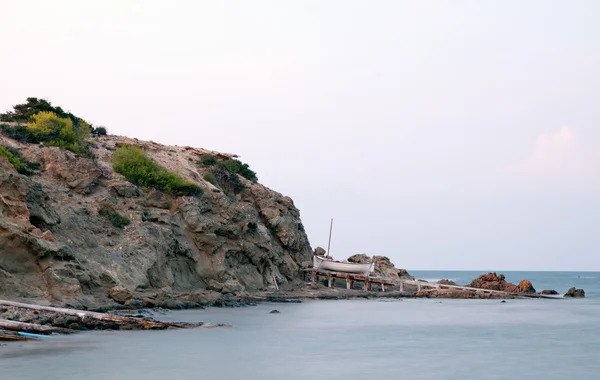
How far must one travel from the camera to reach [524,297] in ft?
200

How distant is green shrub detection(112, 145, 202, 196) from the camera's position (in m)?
50.4

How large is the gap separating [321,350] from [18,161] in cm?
2413

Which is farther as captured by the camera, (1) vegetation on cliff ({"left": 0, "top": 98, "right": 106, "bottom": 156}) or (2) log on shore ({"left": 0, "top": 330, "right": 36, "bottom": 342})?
(1) vegetation on cliff ({"left": 0, "top": 98, "right": 106, "bottom": 156})

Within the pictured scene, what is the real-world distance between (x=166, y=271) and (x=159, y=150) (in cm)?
1872

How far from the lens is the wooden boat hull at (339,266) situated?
201 ft

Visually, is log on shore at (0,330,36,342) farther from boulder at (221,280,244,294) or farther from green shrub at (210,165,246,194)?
green shrub at (210,165,246,194)

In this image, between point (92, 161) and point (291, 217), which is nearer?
point (92, 161)

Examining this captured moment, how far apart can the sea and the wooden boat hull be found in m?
19.5

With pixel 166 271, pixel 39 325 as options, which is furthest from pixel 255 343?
pixel 166 271

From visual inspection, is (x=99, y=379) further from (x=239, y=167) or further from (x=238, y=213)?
(x=239, y=167)

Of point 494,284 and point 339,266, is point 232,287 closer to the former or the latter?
point 339,266

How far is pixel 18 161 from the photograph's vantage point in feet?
141

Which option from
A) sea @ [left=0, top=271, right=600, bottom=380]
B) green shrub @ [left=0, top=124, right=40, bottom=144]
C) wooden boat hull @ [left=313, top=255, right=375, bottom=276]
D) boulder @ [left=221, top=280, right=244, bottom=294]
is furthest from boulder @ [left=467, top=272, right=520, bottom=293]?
green shrub @ [left=0, top=124, right=40, bottom=144]

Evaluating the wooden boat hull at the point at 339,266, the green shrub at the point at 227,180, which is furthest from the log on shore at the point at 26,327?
the wooden boat hull at the point at 339,266
